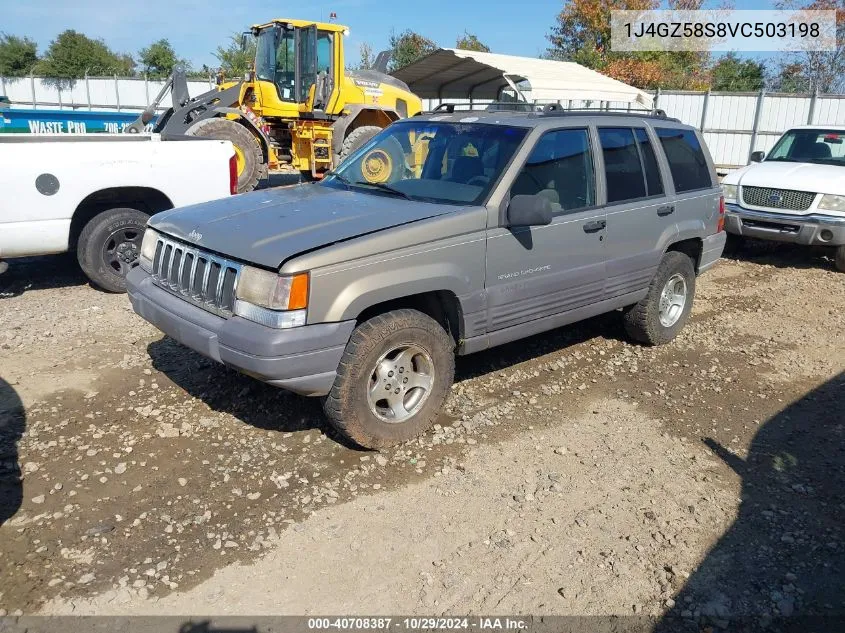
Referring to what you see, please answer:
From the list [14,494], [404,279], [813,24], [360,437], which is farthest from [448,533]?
[813,24]

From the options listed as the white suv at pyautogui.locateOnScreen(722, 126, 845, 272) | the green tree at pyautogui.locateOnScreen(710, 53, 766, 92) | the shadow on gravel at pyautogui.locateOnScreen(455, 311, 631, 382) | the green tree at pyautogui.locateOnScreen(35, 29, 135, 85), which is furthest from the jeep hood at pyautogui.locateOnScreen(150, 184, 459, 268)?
the green tree at pyautogui.locateOnScreen(35, 29, 135, 85)

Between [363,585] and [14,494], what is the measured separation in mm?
1932

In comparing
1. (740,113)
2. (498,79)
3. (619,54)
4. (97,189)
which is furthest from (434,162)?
(619,54)

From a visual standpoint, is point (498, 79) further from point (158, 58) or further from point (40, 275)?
point (158, 58)

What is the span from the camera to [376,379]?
4023mm

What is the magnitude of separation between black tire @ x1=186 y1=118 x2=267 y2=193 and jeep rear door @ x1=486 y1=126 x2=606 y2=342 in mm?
7789

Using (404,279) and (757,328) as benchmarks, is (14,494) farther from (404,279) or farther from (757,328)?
(757,328)

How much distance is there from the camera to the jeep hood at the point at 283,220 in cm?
371

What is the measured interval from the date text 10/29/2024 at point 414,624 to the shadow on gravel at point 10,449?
1745 millimetres

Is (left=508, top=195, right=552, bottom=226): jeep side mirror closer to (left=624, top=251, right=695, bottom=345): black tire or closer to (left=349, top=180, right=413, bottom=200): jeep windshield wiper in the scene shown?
(left=349, top=180, right=413, bottom=200): jeep windshield wiper

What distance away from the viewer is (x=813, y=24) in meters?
29.8

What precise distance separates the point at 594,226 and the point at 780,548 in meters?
2.39

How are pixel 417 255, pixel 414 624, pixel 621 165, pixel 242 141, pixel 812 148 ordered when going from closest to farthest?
1. pixel 414 624
2. pixel 417 255
3. pixel 621 165
4. pixel 812 148
5. pixel 242 141

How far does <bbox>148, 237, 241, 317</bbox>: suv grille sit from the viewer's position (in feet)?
12.5
